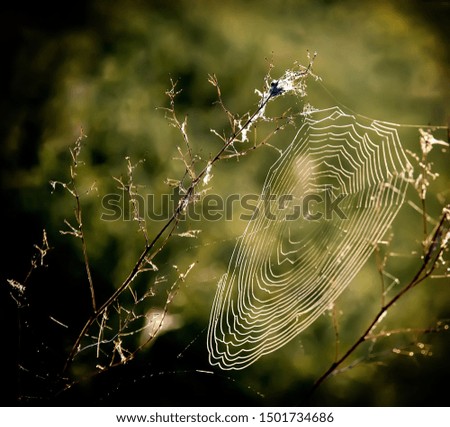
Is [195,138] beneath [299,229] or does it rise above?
above

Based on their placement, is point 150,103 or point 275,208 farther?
point 150,103

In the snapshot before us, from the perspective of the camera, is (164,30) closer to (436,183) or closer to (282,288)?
(282,288)

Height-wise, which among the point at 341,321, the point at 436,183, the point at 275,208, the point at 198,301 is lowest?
the point at 198,301

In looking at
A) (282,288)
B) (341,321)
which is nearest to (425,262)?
(282,288)
